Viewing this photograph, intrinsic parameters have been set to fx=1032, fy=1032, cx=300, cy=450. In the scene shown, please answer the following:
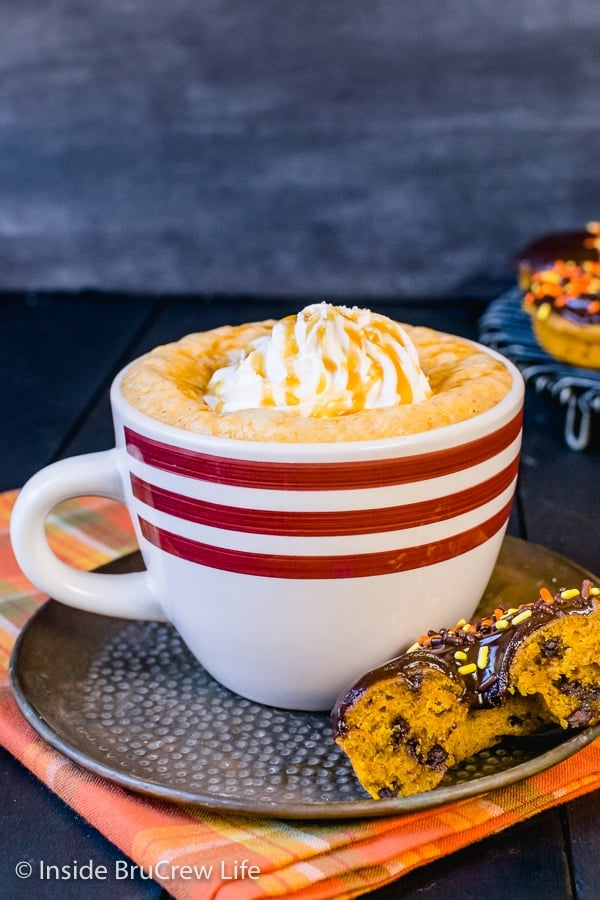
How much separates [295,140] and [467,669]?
72.4 inches

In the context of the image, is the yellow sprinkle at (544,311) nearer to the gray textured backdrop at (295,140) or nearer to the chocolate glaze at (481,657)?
the gray textured backdrop at (295,140)

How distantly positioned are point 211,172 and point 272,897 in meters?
2.01

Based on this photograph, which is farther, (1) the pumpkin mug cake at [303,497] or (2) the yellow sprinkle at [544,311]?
(2) the yellow sprinkle at [544,311]

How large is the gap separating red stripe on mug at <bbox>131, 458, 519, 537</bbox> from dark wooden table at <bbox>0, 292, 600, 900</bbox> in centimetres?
25

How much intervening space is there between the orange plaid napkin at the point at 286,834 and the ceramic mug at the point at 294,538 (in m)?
0.16

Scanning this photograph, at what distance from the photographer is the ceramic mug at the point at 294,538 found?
32.3 inches

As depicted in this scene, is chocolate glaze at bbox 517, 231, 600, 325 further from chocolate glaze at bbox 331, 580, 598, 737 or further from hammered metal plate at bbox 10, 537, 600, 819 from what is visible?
chocolate glaze at bbox 331, 580, 598, 737

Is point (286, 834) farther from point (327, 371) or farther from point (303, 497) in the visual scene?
point (327, 371)

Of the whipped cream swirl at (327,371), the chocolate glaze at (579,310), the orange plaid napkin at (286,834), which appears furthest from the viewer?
the chocolate glaze at (579,310)

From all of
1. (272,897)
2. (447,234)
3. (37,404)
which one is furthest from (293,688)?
(447,234)

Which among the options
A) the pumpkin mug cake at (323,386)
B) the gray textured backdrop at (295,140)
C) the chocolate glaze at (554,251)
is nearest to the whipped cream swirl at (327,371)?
the pumpkin mug cake at (323,386)

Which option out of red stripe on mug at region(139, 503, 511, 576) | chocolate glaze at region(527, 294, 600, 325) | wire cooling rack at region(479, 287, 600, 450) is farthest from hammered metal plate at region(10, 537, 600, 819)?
chocolate glaze at region(527, 294, 600, 325)
